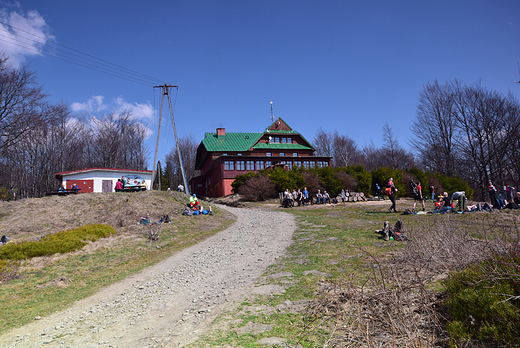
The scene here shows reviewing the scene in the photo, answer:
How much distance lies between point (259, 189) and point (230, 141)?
23.3m

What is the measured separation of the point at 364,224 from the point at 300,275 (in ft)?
24.4

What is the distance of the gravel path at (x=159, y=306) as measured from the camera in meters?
4.93

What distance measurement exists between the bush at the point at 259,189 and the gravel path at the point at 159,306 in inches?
808

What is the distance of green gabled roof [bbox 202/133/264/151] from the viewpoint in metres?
50.8

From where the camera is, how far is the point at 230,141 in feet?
174

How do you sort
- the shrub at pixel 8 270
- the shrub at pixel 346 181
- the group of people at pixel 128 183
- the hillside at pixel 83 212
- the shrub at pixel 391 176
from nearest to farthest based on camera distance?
the shrub at pixel 8 270, the hillside at pixel 83 212, the group of people at pixel 128 183, the shrub at pixel 346 181, the shrub at pixel 391 176

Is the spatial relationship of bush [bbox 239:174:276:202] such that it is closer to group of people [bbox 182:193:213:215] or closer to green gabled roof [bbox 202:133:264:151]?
group of people [bbox 182:193:213:215]

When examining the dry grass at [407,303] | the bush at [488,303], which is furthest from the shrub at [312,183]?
the bush at [488,303]

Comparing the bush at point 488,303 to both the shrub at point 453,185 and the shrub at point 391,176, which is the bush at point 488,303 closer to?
the shrub at point 391,176

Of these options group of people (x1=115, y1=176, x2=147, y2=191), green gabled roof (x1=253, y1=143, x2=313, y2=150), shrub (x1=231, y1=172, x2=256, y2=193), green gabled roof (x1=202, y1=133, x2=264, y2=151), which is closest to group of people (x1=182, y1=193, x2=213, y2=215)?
group of people (x1=115, y1=176, x2=147, y2=191)

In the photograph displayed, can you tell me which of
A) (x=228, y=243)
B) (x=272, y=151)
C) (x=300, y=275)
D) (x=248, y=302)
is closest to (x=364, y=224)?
(x=228, y=243)

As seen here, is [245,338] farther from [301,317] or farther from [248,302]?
[248,302]

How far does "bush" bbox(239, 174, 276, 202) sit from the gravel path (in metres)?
20.5

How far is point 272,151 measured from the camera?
5031cm
